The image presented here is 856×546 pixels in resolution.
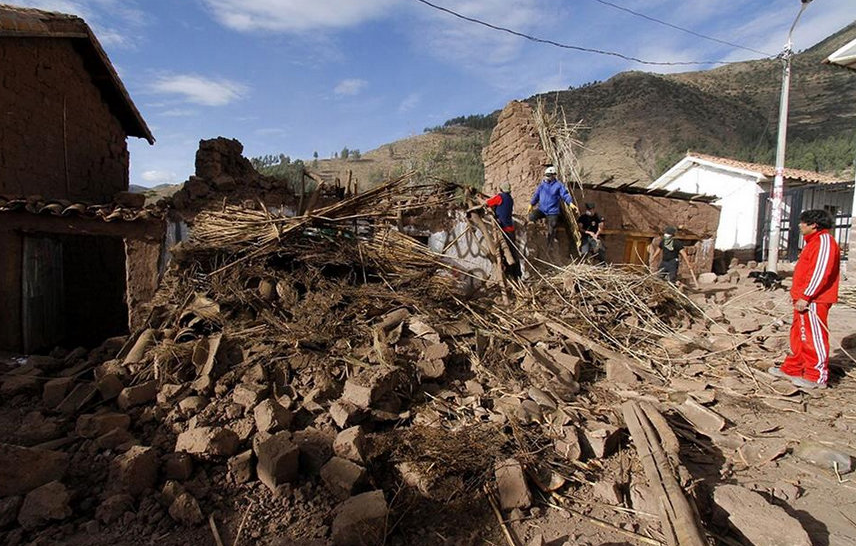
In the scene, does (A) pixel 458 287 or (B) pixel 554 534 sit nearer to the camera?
(B) pixel 554 534

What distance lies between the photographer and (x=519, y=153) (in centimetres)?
821

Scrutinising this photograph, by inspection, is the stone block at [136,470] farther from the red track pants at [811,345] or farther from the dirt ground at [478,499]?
the red track pants at [811,345]

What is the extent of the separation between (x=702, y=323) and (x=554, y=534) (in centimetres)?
548

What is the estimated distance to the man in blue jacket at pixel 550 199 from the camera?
7.36 m

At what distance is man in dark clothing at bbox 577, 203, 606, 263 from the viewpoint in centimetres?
792

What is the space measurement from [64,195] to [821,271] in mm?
10683

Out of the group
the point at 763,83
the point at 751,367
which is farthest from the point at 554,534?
the point at 763,83

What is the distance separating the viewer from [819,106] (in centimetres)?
3412

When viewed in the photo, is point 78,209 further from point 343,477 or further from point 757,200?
point 757,200

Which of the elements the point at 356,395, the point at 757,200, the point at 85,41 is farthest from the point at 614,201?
the point at 757,200

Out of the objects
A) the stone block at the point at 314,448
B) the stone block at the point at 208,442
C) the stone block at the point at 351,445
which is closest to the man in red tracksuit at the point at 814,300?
the stone block at the point at 351,445

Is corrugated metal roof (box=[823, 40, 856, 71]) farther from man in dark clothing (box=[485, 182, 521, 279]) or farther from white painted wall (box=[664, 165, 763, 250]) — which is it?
white painted wall (box=[664, 165, 763, 250])

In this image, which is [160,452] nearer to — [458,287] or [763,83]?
[458,287]

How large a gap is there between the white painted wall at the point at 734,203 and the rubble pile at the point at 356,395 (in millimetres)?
11925
